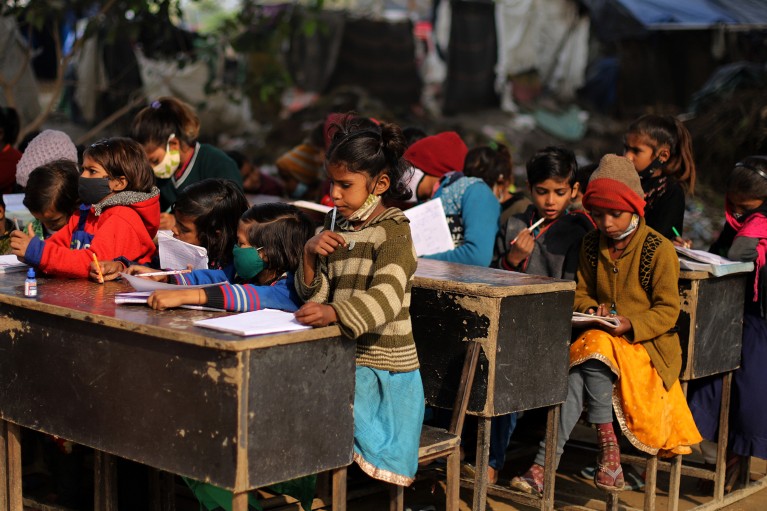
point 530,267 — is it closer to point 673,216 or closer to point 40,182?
point 673,216

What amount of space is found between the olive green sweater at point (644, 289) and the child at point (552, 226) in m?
0.16

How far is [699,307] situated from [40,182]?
117 inches

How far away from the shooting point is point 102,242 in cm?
405

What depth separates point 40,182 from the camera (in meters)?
4.45

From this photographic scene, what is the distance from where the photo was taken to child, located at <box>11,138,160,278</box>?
405cm

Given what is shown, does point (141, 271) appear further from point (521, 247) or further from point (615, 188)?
point (615, 188)

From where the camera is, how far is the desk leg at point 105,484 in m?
3.70

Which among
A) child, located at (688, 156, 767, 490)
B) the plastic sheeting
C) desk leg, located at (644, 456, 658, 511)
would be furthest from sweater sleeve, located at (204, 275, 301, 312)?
the plastic sheeting

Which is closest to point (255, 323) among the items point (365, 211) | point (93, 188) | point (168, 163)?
point (365, 211)

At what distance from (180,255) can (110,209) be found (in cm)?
42

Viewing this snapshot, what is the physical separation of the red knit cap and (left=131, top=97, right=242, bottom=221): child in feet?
3.12

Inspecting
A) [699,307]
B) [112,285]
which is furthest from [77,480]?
[699,307]

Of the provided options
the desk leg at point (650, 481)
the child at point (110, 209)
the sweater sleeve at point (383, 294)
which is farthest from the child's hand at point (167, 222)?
the desk leg at point (650, 481)

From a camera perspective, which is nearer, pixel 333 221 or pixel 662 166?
pixel 333 221
